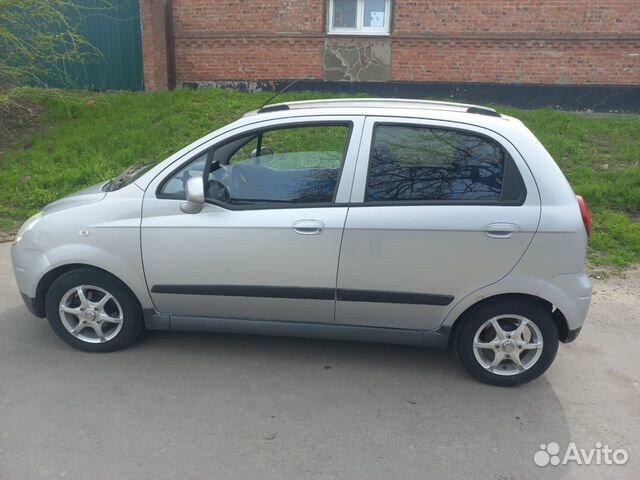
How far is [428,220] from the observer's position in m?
3.32

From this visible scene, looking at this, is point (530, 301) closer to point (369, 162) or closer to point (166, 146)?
point (369, 162)

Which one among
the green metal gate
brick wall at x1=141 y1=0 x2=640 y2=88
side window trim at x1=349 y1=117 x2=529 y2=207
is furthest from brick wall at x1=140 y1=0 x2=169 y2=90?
side window trim at x1=349 y1=117 x2=529 y2=207

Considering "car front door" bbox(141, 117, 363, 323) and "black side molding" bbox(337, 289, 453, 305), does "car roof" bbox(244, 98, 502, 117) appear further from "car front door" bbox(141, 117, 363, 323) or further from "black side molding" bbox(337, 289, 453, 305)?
"black side molding" bbox(337, 289, 453, 305)

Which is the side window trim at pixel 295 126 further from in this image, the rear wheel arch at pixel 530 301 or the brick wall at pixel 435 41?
the brick wall at pixel 435 41

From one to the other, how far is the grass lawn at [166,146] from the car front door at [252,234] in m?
3.47

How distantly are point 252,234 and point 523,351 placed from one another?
6.13ft

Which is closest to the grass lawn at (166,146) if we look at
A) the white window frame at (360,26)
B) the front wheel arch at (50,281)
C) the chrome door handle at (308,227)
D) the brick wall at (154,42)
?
the brick wall at (154,42)

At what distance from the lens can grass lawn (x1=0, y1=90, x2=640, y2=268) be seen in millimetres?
6742

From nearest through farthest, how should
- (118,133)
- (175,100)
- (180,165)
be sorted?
(180,165) < (118,133) < (175,100)

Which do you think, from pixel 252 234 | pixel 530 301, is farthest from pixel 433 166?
pixel 252 234

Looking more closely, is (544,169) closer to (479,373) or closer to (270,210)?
(479,373)

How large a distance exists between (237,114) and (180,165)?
618 cm

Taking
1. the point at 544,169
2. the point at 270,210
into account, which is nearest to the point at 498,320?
the point at 544,169

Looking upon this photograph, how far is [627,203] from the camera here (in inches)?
267
